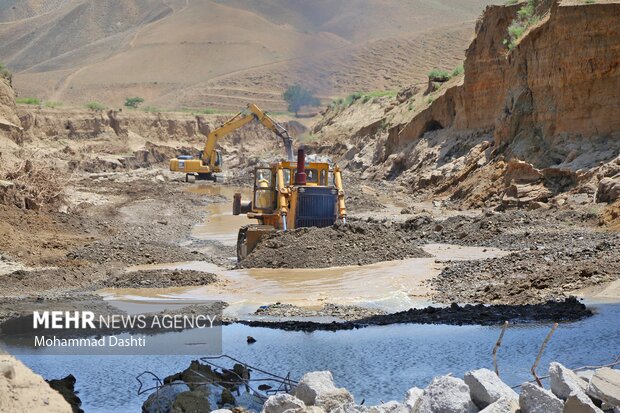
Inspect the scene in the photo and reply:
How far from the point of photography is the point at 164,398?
27.5 ft

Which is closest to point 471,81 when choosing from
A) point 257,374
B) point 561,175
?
point 561,175

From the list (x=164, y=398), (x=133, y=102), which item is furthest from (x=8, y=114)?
(x=133, y=102)

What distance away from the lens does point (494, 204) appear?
91.6ft

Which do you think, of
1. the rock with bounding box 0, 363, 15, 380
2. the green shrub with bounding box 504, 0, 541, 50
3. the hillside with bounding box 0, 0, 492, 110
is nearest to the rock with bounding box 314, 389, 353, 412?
the rock with bounding box 0, 363, 15, 380

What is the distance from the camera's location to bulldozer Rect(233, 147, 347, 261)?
66.0ft

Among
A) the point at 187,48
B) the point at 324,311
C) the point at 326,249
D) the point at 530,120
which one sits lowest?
the point at 324,311

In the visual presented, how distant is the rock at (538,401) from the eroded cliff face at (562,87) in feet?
64.2

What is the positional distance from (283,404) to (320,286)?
31.6 feet

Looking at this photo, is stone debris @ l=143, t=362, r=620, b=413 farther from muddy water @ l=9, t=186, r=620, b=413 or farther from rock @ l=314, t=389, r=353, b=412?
muddy water @ l=9, t=186, r=620, b=413

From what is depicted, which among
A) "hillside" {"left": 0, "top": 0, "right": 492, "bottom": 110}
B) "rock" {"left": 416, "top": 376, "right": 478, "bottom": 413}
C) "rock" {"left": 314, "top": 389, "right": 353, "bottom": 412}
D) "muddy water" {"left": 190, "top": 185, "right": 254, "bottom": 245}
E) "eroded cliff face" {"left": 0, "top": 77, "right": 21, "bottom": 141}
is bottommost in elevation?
"muddy water" {"left": 190, "top": 185, "right": 254, "bottom": 245}

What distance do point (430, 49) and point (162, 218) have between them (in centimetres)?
6869

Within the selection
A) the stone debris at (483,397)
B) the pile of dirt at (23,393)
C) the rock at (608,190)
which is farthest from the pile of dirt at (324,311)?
the rock at (608,190)

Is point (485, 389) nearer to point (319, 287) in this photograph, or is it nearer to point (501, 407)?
point (501, 407)

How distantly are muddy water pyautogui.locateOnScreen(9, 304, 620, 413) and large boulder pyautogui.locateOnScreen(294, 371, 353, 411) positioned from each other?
4.76 feet
